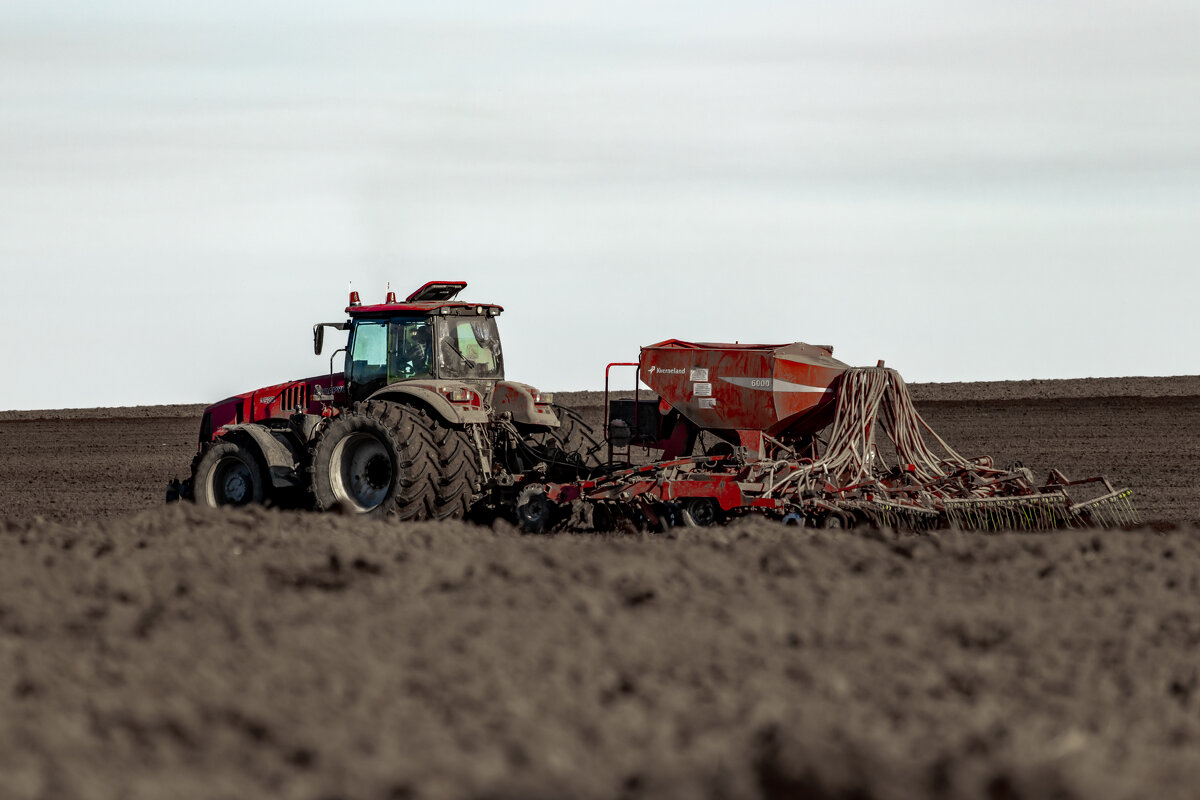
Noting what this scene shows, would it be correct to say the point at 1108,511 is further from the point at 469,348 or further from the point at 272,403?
the point at 272,403

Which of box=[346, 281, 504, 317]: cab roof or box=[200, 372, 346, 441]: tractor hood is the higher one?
box=[346, 281, 504, 317]: cab roof

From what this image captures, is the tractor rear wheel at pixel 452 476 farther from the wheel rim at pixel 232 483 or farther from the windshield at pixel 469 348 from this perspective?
the wheel rim at pixel 232 483

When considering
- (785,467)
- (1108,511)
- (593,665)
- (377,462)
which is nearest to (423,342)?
(377,462)

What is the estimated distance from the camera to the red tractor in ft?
35.3

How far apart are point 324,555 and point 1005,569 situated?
11.8 ft

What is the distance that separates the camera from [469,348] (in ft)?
39.4

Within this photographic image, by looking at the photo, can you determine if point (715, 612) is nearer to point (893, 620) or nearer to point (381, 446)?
point (893, 620)

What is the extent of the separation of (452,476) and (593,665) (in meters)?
6.10

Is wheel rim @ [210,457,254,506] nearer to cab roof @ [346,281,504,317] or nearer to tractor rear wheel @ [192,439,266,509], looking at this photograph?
tractor rear wheel @ [192,439,266,509]

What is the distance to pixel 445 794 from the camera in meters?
3.61

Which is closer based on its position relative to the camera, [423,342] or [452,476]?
[452,476]

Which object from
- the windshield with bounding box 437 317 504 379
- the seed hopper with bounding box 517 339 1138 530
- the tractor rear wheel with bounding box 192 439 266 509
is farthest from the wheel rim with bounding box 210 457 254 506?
the seed hopper with bounding box 517 339 1138 530

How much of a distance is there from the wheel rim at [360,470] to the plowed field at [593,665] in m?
3.02

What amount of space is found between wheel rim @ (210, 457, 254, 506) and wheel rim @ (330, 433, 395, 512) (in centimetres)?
111
